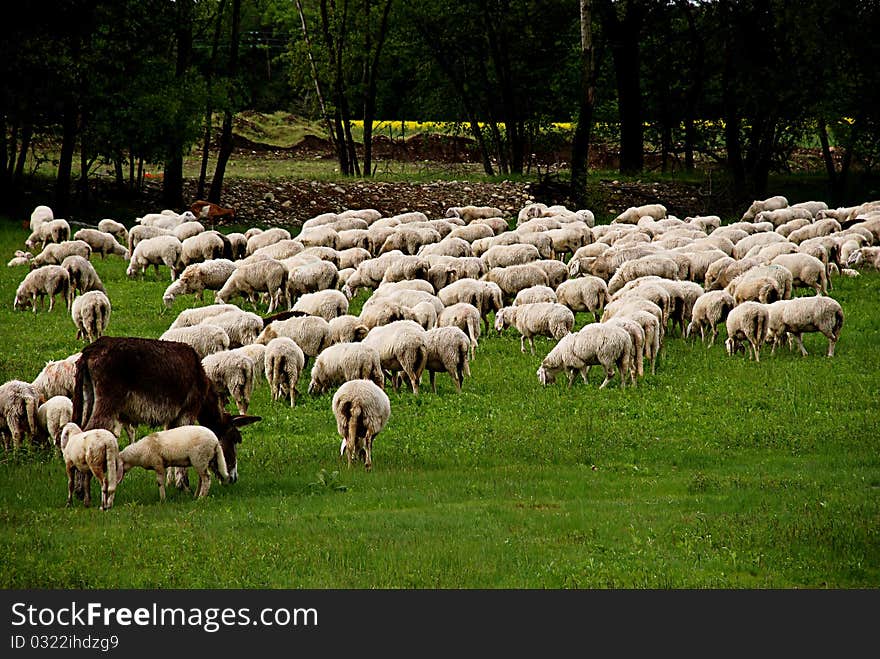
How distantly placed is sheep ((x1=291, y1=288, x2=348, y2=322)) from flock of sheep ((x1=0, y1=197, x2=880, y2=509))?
24mm

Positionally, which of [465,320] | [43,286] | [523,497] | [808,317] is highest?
[808,317]

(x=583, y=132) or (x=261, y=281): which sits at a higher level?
(x=583, y=132)

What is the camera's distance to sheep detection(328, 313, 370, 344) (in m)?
18.4

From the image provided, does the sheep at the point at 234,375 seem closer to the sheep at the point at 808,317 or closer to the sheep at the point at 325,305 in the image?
the sheep at the point at 325,305

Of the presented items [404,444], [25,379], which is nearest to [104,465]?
[404,444]

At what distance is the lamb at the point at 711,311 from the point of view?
2070cm

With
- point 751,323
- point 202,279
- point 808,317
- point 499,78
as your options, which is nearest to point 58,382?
point 202,279

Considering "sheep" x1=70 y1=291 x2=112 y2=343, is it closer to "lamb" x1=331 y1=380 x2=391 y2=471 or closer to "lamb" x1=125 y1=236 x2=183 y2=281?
"lamb" x1=125 y1=236 x2=183 y2=281

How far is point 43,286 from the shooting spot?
23719mm

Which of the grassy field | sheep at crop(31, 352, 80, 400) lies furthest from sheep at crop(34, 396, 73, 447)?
sheep at crop(31, 352, 80, 400)

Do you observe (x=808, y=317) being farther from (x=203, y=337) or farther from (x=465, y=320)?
(x=203, y=337)

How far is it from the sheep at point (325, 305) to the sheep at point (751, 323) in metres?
6.32

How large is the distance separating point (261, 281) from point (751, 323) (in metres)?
9.14

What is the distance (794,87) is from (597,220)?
747cm
